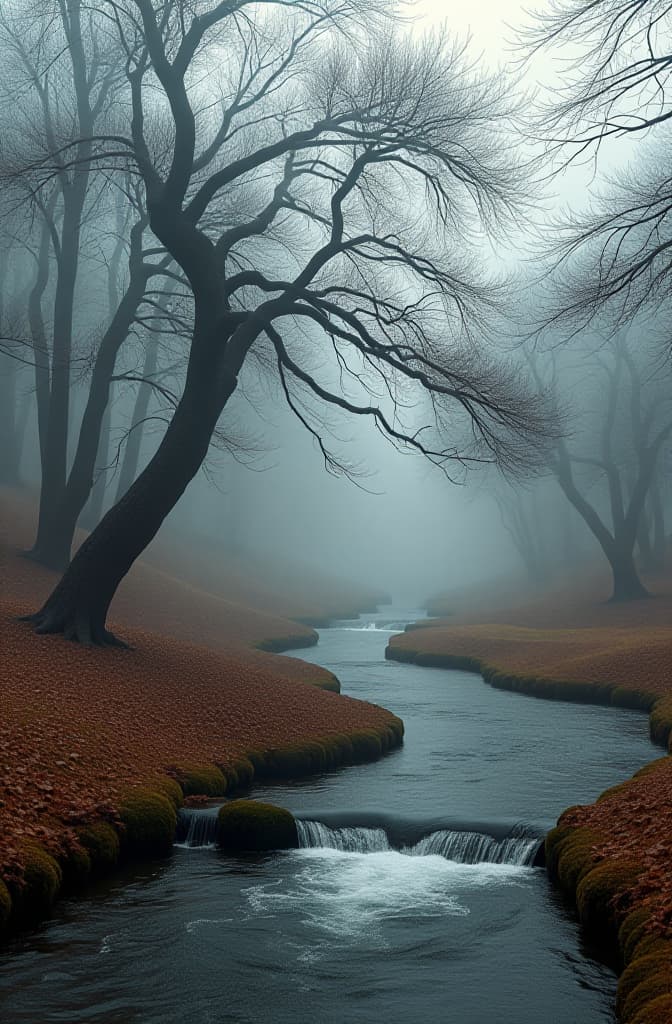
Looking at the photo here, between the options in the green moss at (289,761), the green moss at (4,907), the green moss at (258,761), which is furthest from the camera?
the green moss at (289,761)

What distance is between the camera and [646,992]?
7.55 m

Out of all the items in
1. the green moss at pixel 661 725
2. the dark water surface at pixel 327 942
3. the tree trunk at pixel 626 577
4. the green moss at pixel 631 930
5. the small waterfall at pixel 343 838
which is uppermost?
the tree trunk at pixel 626 577

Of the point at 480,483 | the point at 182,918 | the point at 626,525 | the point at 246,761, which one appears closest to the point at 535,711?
the point at 246,761

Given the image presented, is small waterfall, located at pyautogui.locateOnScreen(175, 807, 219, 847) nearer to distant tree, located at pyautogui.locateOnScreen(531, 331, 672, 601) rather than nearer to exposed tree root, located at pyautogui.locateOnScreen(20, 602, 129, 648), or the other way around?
exposed tree root, located at pyautogui.locateOnScreen(20, 602, 129, 648)

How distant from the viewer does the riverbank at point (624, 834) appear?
8.08 m

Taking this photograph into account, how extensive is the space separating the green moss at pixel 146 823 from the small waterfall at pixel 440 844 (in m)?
1.76

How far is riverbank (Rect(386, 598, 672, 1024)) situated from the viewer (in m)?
8.08

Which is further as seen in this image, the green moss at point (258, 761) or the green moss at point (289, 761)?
the green moss at point (289, 761)

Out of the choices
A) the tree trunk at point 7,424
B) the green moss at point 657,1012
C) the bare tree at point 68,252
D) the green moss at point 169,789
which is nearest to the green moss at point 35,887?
the green moss at point 169,789

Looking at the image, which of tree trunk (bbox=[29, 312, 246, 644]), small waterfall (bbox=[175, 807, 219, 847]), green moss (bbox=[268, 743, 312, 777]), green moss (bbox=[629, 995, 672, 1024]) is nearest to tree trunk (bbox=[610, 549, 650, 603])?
tree trunk (bbox=[29, 312, 246, 644])

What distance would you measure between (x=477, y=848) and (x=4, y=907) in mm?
5950

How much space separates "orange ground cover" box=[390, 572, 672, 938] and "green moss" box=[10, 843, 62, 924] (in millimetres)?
5831

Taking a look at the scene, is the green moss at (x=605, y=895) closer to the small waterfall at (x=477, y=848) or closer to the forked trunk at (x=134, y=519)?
the small waterfall at (x=477, y=848)

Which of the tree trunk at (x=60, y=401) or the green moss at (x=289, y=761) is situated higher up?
the tree trunk at (x=60, y=401)
